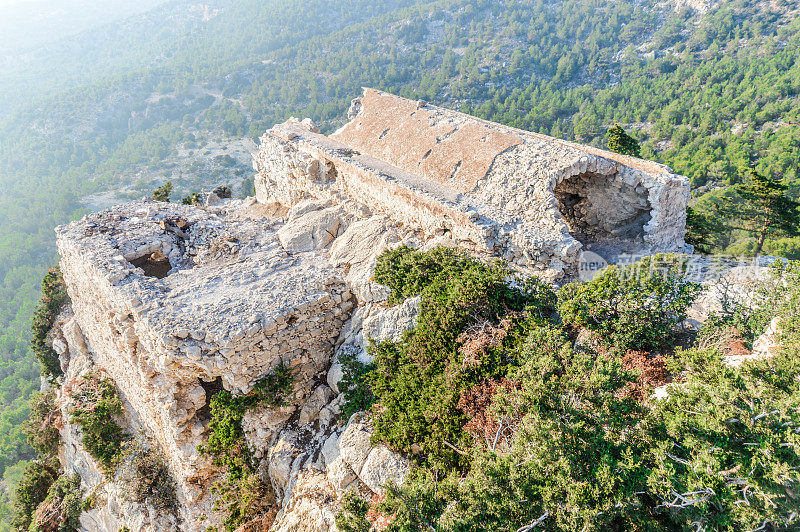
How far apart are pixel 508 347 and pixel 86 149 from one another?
106 m

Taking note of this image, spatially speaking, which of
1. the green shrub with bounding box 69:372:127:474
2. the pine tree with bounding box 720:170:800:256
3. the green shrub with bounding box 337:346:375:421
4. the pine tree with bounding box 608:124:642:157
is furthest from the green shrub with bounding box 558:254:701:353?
the green shrub with bounding box 69:372:127:474

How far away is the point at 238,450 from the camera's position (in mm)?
10453

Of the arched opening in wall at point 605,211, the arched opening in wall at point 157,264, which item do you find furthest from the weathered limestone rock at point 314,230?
the arched opening in wall at point 605,211

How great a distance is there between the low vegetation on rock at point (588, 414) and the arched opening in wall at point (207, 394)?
501cm

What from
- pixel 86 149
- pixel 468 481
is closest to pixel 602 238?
pixel 468 481

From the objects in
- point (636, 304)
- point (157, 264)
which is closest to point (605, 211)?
point (636, 304)

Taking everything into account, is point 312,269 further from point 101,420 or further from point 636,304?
point 101,420

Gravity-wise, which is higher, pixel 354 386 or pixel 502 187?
pixel 502 187

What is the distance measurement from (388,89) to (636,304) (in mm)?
68980

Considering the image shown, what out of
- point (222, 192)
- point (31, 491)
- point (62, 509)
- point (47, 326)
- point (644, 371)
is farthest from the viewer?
point (222, 192)

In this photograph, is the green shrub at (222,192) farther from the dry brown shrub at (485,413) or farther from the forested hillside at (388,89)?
the forested hillside at (388,89)

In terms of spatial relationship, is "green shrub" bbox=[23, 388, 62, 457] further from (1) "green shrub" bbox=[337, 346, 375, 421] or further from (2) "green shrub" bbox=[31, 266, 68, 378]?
(1) "green shrub" bbox=[337, 346, 375, 421]

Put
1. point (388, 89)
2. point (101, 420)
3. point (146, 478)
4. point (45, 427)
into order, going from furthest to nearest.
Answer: point (388, 89), point (45, 427), point (101, 420), point (146, 478)

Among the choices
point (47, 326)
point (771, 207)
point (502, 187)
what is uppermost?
point (502, 187)
